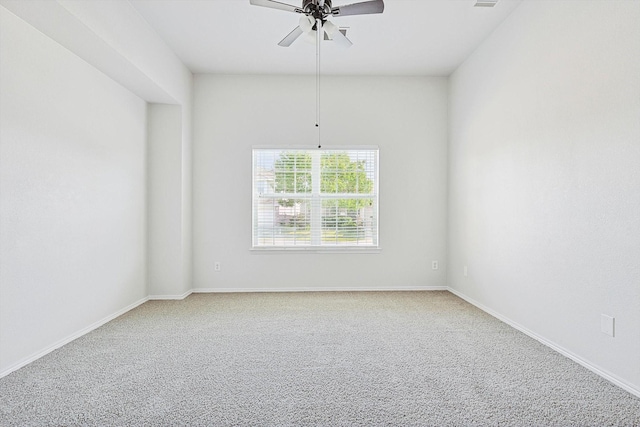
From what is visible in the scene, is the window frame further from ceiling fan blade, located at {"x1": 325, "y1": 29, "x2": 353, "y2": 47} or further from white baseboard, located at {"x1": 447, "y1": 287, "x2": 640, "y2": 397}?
ceiling fan blade, located at {"x1": 325, "y1": 29, "x2": 353, "y2": 47}

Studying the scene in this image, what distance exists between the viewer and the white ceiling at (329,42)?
11.5 feet

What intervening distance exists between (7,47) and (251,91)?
9.51ft

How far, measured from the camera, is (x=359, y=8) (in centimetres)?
270

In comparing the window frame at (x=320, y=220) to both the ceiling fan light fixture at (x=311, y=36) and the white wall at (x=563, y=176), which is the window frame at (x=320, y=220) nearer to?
the white wall at (x=563, y=176)

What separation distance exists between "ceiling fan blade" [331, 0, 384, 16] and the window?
2.60 m

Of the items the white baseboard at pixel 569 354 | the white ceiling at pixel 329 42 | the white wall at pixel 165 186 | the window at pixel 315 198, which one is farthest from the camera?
the window at pixel 315 198

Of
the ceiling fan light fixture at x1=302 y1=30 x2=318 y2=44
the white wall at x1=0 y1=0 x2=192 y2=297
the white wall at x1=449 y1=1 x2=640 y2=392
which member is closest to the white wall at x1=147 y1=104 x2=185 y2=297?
the white wall at x1=0 y1=0 x2=192 y2=297

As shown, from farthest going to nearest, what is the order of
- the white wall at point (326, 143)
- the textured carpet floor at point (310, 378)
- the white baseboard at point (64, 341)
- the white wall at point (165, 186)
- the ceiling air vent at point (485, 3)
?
the white wall at point (326, 143) < the white wall at point (165, 186) < the ceiling air vent at point (485, 3) < the white baseboard at point (64, 341) < the textured carpet floor at point (310, 378)

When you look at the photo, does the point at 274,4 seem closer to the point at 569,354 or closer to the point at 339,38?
the point at 339,38

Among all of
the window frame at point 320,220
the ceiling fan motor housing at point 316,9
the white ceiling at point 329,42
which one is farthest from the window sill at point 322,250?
the ceiling fan motor housing at point 316,9

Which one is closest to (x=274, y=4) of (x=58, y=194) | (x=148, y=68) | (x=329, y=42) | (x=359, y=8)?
(x=359, y=8)

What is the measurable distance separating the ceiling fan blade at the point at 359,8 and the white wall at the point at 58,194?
7.37ft

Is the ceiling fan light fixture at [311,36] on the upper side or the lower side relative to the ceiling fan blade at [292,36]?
lower

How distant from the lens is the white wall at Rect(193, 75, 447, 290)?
5137 millimetres
